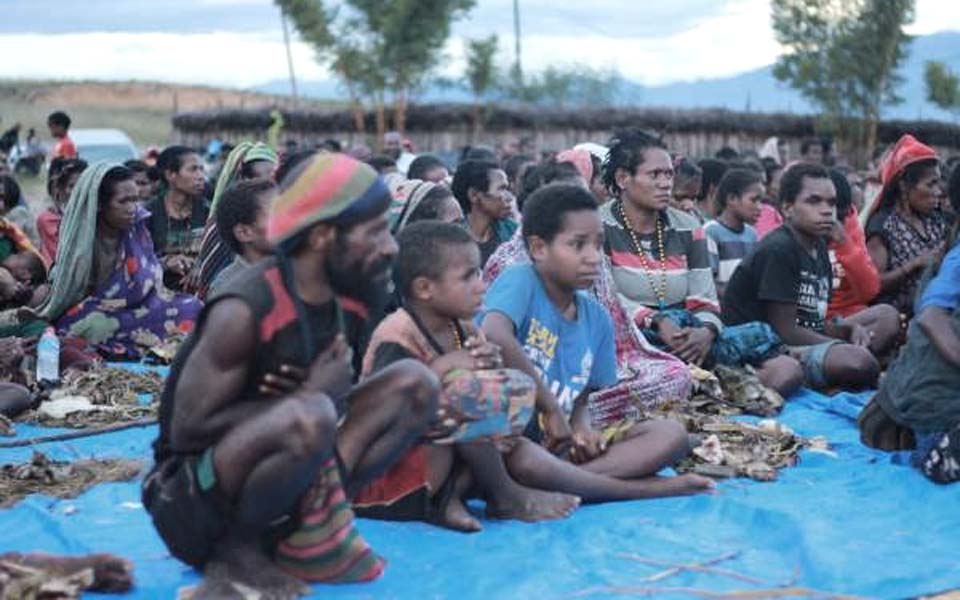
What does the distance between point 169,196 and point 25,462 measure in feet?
13.9

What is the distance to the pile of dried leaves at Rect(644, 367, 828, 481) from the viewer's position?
5438 mm

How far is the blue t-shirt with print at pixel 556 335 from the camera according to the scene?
502 cm

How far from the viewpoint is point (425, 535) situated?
4.39m

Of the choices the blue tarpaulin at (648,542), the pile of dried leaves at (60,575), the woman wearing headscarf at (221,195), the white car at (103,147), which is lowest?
the blue tarpaulin at (648,542)

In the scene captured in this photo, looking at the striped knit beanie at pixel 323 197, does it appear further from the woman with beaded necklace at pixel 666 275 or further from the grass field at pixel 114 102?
the grass field at pixel 114 102

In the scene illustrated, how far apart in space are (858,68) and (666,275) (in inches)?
1125

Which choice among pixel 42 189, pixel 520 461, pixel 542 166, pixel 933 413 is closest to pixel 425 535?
pixel 520 461

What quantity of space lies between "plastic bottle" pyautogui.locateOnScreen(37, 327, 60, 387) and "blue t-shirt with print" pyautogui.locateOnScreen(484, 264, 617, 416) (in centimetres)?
304

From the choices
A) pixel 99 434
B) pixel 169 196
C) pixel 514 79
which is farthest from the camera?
pixel 514 79

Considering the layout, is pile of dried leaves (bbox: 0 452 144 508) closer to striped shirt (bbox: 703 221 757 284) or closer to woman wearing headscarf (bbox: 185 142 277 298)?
woman wearing headscarf (bbox: 185 142 277 298)

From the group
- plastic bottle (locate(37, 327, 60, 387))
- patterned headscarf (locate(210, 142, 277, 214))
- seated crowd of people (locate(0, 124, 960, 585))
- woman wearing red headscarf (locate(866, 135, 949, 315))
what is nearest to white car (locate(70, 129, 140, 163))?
seated crowd of people (locate(0, 124, 960, 585))

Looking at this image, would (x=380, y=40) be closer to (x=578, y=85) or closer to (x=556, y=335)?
(x=556, y=335)

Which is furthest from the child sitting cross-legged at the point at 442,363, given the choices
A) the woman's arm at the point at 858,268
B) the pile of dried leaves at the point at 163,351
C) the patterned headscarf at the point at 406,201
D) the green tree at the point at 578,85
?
the green tree at the point at 578,85

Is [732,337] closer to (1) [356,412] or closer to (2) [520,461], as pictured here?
(2) [520,461]
